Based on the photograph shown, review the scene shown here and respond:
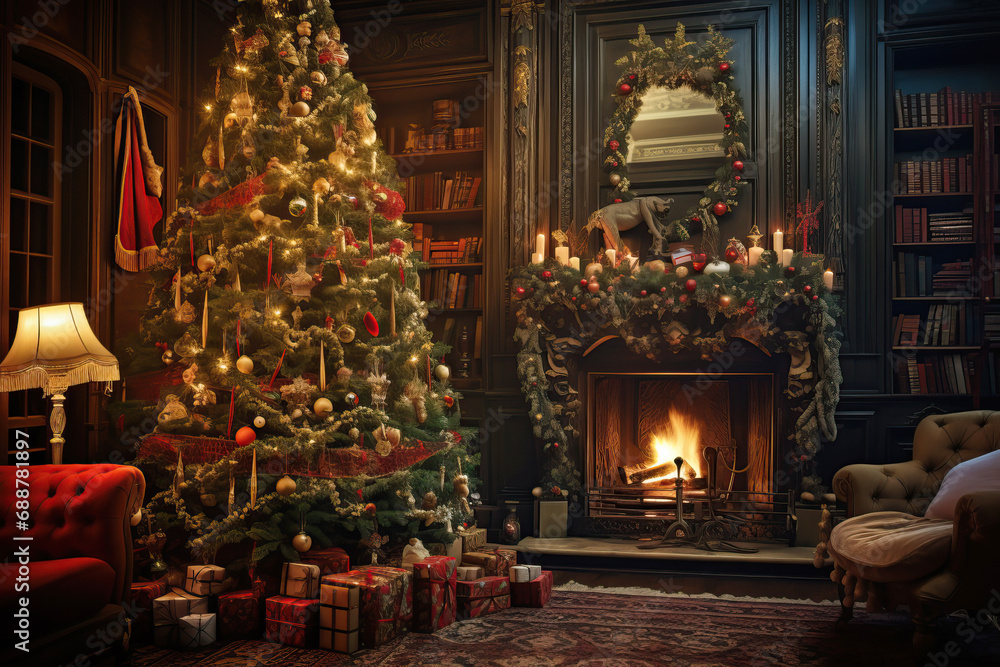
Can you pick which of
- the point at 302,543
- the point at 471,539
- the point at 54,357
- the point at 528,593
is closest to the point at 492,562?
the point at 528,593

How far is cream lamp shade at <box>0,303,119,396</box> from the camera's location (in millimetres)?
2777

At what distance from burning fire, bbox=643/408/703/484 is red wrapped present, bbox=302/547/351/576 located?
2197 mm

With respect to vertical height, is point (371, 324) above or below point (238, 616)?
above

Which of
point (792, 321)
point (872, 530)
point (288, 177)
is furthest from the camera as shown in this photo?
point (792, 321)

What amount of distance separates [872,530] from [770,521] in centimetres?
154

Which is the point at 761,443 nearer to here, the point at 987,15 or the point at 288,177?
the point at 987,15

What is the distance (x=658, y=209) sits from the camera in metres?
4.45

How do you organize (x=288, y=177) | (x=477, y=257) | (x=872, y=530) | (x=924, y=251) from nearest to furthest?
(x=872, y=530) < (x=288, y=177) < (x=924, y=251) < (x=477, y=257)

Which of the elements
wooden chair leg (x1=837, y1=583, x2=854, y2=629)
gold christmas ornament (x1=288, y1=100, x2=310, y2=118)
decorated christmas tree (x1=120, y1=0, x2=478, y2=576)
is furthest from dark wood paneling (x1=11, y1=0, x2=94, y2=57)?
wooden chair leg (x1=837, y1=583, x2=854, y2=629)

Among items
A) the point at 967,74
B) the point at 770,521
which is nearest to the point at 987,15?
the point at 967,74

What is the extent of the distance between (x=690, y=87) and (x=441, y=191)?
5.55ft

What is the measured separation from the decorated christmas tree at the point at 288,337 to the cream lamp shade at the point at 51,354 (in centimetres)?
48

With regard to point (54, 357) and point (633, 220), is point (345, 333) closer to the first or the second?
point (54, 357)

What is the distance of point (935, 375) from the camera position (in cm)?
422
